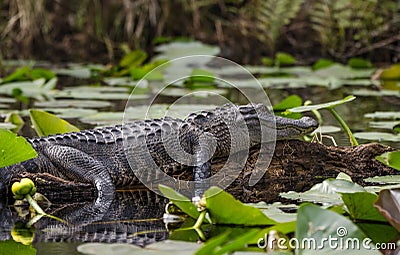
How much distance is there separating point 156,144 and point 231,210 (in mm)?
914

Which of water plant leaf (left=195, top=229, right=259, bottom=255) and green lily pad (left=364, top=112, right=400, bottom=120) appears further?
green lily pad (left=364, top=112, right=400, bottom=120)

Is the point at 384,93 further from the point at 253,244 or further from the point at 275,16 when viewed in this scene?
the point at 253,244

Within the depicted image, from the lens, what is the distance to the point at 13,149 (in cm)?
236

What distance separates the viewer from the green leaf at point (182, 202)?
6.53ft

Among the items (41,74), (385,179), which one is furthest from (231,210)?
(41,74)

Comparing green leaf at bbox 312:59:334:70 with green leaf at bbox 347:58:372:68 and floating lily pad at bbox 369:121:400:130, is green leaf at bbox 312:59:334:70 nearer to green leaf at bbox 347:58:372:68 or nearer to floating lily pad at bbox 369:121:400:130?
green leaf at bbox 347:58:372:68

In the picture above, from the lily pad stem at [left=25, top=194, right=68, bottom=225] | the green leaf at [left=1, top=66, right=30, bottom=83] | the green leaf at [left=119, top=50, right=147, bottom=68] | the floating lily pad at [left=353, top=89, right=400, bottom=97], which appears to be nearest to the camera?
the lily pad stem at [left=25, top=194, right=68, bottom=225]

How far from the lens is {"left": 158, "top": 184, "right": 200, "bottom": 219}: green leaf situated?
6.53ft

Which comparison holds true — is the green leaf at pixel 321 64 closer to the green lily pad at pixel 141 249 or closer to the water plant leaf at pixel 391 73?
the water plant leaf at pixel 391 73

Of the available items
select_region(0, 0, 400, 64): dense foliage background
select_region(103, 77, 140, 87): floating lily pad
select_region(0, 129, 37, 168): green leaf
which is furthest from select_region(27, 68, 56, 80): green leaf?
select_region(0, 129, 37, 168): green leaf

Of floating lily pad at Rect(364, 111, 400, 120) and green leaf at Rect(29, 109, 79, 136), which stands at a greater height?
green leaf at Rect(29, 109, 79, 136)

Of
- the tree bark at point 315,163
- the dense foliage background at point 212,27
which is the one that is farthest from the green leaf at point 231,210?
the dense foliage background at point 212,27

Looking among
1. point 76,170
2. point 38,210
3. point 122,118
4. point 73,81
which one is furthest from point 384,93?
point 38,210

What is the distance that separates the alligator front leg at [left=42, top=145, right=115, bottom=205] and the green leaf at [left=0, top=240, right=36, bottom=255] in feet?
2.23
